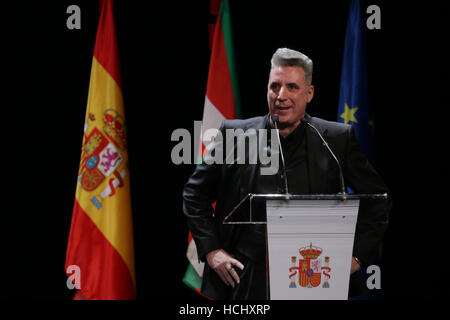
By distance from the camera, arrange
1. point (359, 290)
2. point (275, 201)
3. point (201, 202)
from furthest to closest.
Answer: point (201, 202)
point (359, 290)
point (275, 201)

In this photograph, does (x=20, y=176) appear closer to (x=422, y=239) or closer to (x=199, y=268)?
(x=199, y=268)

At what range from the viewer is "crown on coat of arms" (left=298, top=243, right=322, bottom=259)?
155 centimetres

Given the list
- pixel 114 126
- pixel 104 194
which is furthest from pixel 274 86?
pixel 104 194

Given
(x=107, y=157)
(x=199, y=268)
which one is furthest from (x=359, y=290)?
(x=107, y=157)

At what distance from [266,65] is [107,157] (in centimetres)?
117

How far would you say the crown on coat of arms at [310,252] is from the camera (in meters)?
1.55

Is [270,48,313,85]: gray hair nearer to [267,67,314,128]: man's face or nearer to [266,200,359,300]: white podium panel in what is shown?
[267,67,314,128]: man's face

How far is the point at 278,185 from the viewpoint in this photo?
1.90 m

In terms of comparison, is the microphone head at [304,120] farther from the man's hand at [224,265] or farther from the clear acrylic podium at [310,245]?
the man's hand at [224,265]

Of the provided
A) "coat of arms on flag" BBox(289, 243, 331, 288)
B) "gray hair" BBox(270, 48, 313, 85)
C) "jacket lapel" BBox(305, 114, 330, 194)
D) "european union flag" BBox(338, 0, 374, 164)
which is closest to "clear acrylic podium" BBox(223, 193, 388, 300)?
"coat of arms on flag" BBox(289, 243, 331, 288)

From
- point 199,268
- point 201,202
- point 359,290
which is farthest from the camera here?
point 199,268

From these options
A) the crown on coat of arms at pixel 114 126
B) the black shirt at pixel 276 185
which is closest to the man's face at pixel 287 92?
the black shirt at pixel 276 185

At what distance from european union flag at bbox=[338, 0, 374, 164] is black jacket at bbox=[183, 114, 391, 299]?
0.94 metres

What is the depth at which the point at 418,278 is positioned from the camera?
311cm
